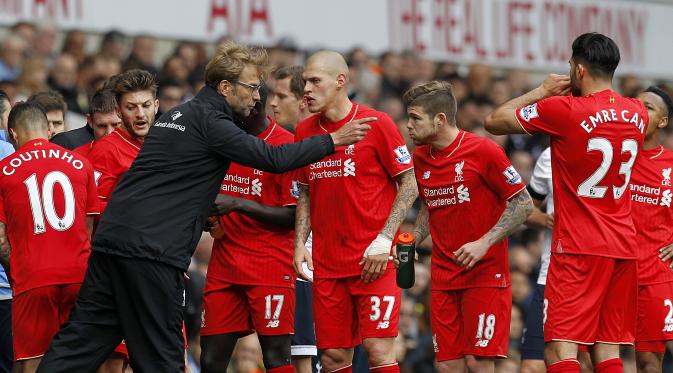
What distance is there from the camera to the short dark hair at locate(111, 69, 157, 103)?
958cm

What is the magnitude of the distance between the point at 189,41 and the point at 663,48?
9.21 meters

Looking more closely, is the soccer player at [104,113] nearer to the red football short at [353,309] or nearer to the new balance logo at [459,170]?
the red football short at [353,309]

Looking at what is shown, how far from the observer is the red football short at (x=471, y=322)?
977 cm

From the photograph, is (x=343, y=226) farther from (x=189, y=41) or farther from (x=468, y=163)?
(x=189, y=41)

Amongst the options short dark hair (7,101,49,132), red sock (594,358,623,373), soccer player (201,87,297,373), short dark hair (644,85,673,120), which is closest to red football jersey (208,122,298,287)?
soccer player (201,87,297,373)

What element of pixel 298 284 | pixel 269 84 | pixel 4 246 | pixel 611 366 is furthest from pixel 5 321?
pixel 269 84

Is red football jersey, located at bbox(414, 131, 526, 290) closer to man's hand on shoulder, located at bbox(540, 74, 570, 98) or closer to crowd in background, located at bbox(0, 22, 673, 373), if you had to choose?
man's hand on shoulder, located at bbox(540, 74, 570, 98)

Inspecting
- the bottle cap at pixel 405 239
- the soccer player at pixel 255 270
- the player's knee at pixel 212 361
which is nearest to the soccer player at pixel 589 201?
the bottle cap at pixel 405 239

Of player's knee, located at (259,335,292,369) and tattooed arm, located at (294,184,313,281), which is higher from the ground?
tattooed arm, located at (294,184,313,281)

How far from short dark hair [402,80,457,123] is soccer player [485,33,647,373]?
0.61 m

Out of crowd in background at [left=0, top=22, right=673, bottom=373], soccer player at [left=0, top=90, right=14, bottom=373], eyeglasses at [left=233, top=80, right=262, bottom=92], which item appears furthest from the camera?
crowd in background at [left=0, top=22, right=673, bottom=373]

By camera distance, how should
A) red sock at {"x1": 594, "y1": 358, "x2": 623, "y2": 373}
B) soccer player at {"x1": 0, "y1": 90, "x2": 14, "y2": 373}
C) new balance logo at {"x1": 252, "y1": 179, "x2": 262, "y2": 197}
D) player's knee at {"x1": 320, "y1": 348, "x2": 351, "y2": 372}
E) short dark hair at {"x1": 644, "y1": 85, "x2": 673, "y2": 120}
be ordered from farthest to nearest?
1. short dark hair at {"x1": 644, "y1": 85, "x2": 673, "y2": 120}
2. soccer player at {"x1": 0, "y1": 90, "x2": 14, "y2": 373}
3. new balance logo at {"x1": 252, "y1": 179, "x2": 262, "y2": 197}
4. player's knee at {"x1": 320, "y1": 348, "x2": 351, "y2": 372}
5. red sock at {"x1": 594, "y1": 358, "x2": 623, "y2": 373}

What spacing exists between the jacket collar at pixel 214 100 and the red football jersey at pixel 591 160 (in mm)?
2045

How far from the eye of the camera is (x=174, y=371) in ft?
27.8
